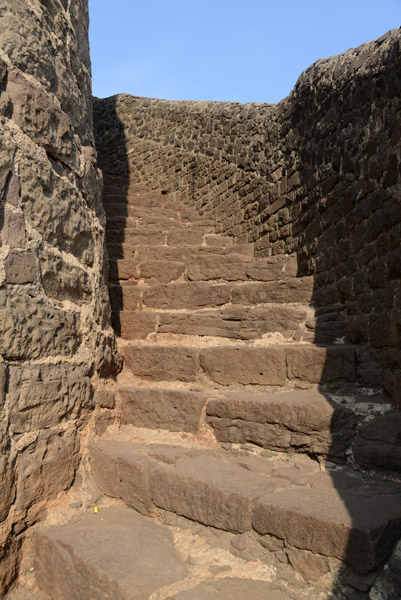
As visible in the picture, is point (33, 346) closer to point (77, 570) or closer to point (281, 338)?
point (77, 570)

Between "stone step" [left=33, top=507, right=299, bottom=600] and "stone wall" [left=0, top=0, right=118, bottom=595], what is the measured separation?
0.21 metres

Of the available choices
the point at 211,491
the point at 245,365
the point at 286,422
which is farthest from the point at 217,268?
the point at 211,491

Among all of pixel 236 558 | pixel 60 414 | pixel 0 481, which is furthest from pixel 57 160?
pixel 236 558

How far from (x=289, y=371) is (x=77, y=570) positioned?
5.45 ft

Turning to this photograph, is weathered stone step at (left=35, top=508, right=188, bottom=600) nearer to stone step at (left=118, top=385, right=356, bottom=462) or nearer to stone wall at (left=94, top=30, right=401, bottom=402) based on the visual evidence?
stone step at (left=118, top=385, right=356, bottom=462)

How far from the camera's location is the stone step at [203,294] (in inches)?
163

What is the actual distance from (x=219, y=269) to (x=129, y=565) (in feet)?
10.0

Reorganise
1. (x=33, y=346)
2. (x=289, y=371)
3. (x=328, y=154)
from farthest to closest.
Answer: (x=328, y=154) < (x=289, y=371) < (x=33, y=346)

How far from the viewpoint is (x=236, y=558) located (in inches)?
78.7

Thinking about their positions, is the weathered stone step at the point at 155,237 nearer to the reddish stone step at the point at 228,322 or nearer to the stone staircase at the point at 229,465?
the stone staircase at the point at 229,465

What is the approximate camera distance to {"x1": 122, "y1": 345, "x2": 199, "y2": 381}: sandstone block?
334cm

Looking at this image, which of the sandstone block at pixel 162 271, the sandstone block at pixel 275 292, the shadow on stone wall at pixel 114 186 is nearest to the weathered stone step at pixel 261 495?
the shadow on stone wall at pixel 114 186

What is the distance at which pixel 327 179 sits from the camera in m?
4.01

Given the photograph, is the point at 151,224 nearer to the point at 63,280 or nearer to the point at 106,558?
the point at 63,280
